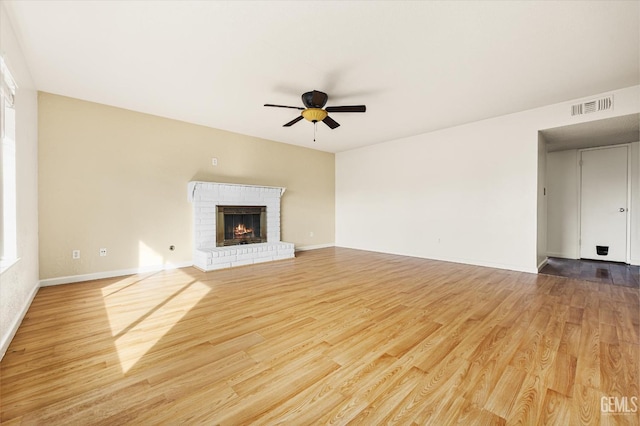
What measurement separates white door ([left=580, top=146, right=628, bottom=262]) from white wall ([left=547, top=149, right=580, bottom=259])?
0.11 metres

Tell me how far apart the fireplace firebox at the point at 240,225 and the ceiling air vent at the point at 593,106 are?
550 cm

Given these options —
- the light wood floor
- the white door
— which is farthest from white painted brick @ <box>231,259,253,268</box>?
the white door

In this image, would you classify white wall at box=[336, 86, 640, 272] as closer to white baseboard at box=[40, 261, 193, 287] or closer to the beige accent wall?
the beige accent wall

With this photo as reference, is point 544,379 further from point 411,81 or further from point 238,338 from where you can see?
point 411,81

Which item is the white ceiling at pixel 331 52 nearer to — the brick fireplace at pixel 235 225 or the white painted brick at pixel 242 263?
the brick fireplace at pixel 235 225

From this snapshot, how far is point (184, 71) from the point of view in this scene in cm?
308

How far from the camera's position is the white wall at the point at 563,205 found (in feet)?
18.1

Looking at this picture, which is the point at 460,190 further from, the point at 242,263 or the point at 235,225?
the point at 235,225

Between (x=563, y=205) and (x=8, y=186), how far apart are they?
28.2 feet

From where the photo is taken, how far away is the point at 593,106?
3.73 m

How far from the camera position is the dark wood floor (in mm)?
3867

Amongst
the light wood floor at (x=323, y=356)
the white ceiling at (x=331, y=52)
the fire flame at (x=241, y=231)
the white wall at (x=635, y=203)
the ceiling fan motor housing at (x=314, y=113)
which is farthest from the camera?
the fire flame at (x=241, y=231)

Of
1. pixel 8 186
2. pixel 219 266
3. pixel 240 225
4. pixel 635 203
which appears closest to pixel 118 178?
pixel 8 186

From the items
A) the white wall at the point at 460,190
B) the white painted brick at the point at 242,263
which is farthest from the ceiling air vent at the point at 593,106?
the white painted brick at the point at 242,263
